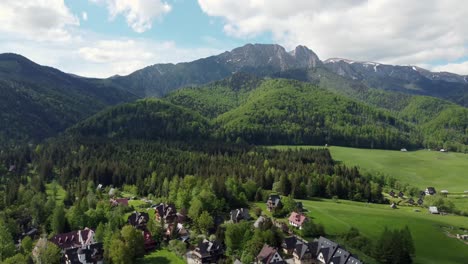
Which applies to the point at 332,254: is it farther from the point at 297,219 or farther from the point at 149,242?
the point at 149,242

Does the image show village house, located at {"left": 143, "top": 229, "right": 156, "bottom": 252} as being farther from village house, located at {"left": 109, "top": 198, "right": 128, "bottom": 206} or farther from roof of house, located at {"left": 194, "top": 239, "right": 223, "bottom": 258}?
village house, located at {"left": 109, "top": 198, "right": 128, "bottom": 206}

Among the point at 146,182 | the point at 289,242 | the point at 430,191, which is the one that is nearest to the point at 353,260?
the point at 289,242

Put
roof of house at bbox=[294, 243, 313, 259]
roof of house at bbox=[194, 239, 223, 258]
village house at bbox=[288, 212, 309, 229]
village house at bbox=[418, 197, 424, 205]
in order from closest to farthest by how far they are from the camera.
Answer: roof of house at bbox=[294, 243, 313, 259]
roof of house at bbox=[194, 239, 223, 258]
village house at bbox=[288, 212, 309, 229]
village house at bbox=[418, 197, 424, 205]

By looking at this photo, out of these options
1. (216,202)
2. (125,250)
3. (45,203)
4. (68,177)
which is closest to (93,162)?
(68,177)

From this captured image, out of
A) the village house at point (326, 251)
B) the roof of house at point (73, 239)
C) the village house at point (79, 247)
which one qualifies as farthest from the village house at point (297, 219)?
the roof of house at point (73, 239)

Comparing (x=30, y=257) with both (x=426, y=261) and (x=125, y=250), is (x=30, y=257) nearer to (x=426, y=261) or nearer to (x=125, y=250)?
(x=125, y=250)

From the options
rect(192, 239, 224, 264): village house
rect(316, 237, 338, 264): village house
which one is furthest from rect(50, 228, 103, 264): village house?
rect(316, 237, 338, 264): village house

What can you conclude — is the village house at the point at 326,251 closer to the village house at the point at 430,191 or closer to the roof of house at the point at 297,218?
the roof of house at the point at 297,218
